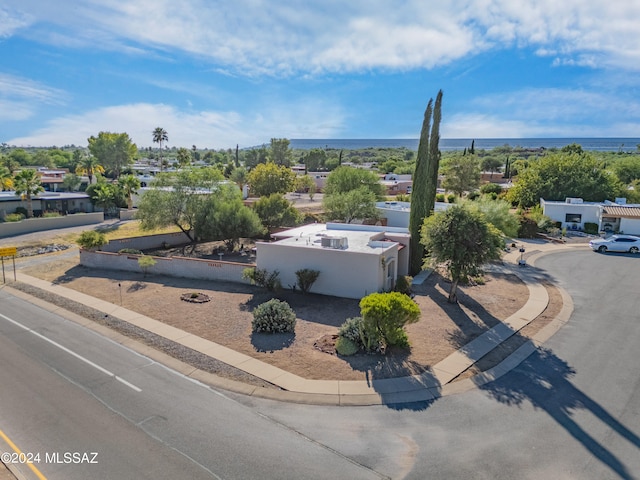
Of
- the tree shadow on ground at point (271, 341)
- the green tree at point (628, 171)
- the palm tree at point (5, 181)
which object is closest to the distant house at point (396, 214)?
the tree shadow on ground at point (271, 341)

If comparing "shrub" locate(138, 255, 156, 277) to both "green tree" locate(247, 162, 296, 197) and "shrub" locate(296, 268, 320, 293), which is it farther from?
"green tree" locate(247, 162, 296, 197)

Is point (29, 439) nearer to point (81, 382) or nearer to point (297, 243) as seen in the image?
point (81, 382)

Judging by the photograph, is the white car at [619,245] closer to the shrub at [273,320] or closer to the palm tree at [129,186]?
the shrub at [273,320]

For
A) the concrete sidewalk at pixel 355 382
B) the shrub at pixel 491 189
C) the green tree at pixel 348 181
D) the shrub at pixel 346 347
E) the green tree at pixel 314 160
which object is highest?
→ the green tree at pixel 314 160

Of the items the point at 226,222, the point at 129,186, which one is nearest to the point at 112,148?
the point at 129,186

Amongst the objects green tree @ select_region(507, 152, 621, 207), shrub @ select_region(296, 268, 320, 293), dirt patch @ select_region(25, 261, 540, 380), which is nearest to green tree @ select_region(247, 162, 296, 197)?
green tree @ select_region(507, 152, 621, 207)
